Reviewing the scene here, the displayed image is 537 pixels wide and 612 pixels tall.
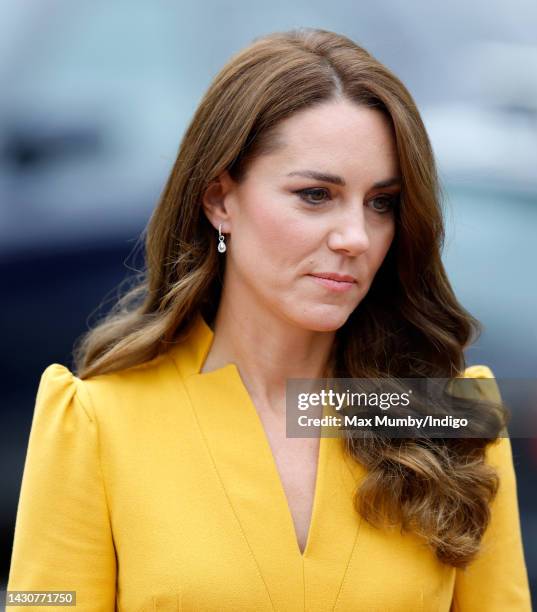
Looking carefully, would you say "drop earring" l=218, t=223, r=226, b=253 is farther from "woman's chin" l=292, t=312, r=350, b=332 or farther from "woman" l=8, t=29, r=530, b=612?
"woman's chin" l=292, t=312, r=350, b=332

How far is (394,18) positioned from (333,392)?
1.55m

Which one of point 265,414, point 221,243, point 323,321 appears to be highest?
point 221,243

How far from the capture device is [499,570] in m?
2.77

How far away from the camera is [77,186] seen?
→ 3.86m

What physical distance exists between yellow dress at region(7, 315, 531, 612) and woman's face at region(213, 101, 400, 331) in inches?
12.1

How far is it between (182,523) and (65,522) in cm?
23

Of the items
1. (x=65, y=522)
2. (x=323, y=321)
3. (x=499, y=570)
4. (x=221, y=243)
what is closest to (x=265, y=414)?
(x=323, y=321)

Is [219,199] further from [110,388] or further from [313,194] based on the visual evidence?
[110,388]

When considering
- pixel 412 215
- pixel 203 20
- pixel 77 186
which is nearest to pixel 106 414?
pixel 412 215

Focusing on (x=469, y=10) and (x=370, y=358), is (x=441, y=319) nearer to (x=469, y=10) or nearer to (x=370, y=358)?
(x=370, y=358)

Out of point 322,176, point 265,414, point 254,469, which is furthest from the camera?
point 265,414

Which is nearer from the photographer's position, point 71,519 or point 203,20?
point 71,519

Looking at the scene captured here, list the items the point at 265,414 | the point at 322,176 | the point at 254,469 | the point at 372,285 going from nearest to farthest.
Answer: the point at 322,176 < the point at 254,469 < the point at 265,414 < the point at 372,285

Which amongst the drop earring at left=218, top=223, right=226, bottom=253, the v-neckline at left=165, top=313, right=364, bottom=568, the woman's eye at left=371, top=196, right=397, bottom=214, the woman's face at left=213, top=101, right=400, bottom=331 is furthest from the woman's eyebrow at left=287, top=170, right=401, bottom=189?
the v-neckline at left=165, top=313, right=364, bottom=568
